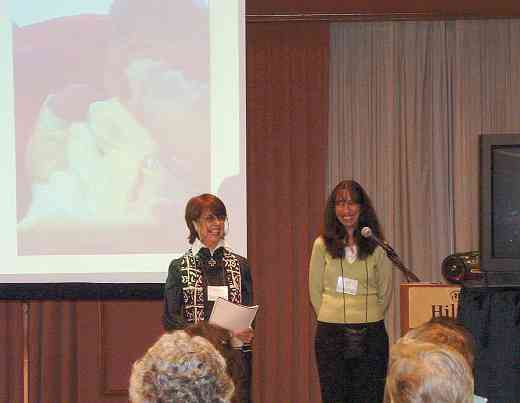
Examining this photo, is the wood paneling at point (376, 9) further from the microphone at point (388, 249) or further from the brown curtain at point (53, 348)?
the brown curtain at point (53, 348)

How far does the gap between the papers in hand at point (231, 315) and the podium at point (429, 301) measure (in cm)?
96

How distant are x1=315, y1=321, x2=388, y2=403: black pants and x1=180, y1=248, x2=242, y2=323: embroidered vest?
0.56 m

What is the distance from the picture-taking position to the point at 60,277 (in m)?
3.58

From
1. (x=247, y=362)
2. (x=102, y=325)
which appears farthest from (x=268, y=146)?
(x=247, y=362)

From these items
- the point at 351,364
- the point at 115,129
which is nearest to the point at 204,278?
the point at 351,364

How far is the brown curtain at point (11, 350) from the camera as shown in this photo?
474 cm

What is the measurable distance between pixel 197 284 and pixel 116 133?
3.11 ft

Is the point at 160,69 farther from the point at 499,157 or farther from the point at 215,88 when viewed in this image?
Answer: the point at 499,157

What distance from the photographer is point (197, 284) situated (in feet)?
10.0

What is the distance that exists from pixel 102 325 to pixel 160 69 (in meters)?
1.93

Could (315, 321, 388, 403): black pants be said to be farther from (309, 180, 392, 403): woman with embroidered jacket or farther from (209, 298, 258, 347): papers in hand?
(209, 298, 258, 347): papers in hand

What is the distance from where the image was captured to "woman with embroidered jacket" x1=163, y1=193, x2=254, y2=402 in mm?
3041

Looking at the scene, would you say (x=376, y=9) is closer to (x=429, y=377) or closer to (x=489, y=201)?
(x=489, y=201)

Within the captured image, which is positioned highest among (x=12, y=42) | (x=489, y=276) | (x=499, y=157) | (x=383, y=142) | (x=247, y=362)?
(x=12, y=42)
